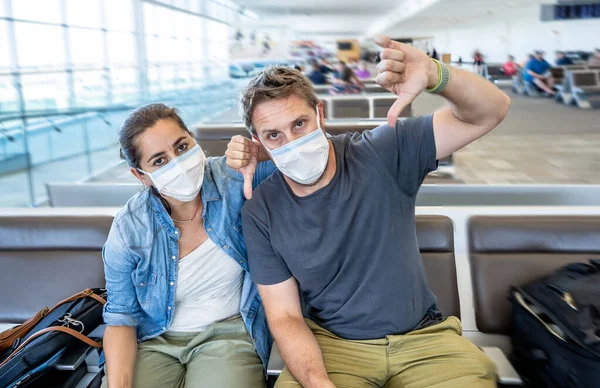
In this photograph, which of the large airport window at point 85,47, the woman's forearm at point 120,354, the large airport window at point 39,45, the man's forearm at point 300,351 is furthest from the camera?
the large airport window at point 85,47

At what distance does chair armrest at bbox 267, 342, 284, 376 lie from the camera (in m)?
1.79

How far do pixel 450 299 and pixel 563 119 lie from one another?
36.6 feet

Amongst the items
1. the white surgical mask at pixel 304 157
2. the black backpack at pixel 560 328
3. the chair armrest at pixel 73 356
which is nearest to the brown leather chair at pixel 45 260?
the chair armrest at pixel 73 356

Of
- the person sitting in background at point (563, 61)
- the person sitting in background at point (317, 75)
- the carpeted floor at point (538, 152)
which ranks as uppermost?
the person sitting in background at point (563, 61)

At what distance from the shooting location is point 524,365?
183 cm

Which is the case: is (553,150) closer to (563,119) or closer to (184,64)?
(563,119)

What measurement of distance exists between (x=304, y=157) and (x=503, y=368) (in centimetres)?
96

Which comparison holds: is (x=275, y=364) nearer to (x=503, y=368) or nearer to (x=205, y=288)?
(x=205, y=288)

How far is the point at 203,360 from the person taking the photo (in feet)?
6.11

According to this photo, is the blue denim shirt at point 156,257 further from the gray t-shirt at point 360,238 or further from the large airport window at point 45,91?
the large airport window at point 45,91

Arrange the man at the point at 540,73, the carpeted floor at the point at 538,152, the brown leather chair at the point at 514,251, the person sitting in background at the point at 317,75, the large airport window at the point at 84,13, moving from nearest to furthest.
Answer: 1. the brown leather chair at the point at 514,251
2. the carpeted floor at the point at 538,152
3. the person sitting in background at the point at 317,75
4. the large airport window at the point at 84,13
5. the man at the point at 540,73

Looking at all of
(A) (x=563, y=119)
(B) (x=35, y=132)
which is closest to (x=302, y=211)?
(B) (x=35, y=132)

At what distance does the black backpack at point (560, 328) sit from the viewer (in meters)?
1.52

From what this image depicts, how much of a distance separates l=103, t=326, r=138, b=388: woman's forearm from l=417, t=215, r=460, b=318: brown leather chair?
112cm
